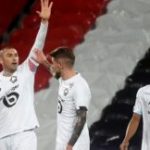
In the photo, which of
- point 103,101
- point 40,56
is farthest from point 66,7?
point 40,56

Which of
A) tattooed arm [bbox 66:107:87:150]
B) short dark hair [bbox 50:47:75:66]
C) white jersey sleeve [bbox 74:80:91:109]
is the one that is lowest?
tattooed arm [bbox 66:107:87:150]

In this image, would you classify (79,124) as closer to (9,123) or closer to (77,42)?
(9,123)

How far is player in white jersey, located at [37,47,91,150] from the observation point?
182 inches

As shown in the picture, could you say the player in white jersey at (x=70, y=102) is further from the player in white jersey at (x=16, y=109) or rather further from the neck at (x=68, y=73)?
the player in white jersey at (x=16, y=109)

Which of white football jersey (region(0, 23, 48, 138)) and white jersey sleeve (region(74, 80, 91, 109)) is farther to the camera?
white football jersey (region(0, 23, 48, 138))

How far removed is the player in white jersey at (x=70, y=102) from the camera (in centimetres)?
462

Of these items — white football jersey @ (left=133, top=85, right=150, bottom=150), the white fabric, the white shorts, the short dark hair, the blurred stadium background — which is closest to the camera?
white football jersey @ (left=133, top=85, right=150, bottom=150)

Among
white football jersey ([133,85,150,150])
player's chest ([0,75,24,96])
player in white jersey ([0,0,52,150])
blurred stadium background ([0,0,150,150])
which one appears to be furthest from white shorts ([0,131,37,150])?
blurred stadium background ([0,0,150,150])

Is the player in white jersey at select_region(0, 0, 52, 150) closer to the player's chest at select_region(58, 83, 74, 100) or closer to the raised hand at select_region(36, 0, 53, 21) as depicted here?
the raised hand at select_region(36, 0, 53, 21)

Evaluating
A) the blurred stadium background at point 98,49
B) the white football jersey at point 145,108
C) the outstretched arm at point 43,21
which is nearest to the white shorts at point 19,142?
the outstretched arm at point 43,21

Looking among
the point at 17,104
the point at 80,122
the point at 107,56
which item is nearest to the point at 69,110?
the point at 80,122

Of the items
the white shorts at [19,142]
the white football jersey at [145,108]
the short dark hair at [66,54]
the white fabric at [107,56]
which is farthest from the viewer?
the white fabric at [107,56]

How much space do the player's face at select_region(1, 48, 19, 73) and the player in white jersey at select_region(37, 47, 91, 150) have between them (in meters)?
0.27

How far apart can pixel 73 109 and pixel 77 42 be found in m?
3.87
